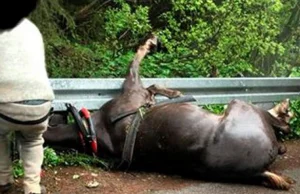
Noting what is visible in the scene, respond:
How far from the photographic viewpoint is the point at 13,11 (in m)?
2.45

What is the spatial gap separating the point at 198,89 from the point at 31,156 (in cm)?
300

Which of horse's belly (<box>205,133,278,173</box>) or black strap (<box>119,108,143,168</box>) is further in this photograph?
black strap (<box>119,108,143,168</box>)

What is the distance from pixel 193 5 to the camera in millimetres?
8148

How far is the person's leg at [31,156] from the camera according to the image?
452 centimetres

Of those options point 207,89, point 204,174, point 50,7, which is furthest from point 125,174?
point 50,7

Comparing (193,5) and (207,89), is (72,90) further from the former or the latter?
(193,5)

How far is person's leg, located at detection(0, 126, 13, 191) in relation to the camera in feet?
15.4

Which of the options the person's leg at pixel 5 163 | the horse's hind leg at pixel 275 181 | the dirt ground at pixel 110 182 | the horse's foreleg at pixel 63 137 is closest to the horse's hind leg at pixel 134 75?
the horse's foreleg at pixel 63 137

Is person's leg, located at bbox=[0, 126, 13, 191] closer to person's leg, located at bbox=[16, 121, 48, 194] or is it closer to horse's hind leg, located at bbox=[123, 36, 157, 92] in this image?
person's leg, located at bbox=[16, 121, 48, 194]

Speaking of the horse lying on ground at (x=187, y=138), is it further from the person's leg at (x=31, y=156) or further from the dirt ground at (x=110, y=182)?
the person's leg at (x=31, y=156)

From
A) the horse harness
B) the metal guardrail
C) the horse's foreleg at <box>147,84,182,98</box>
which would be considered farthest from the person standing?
the horse's foreleg at <box>147,84,182,98</box>

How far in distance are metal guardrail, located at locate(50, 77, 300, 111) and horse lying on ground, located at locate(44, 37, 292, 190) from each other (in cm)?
21

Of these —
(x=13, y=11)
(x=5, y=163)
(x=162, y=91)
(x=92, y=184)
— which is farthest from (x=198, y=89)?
(x=13, y=11)

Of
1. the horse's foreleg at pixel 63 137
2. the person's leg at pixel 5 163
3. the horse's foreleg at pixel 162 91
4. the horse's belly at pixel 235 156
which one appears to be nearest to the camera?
the person's leg at pixel 5 163
